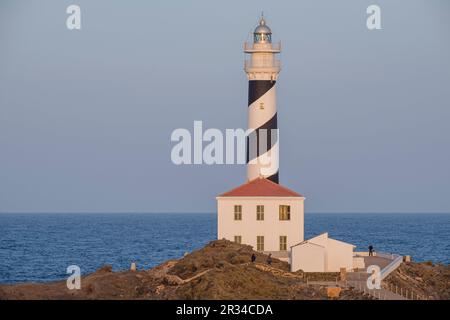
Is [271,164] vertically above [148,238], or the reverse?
[271,164]

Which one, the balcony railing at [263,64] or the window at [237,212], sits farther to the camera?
the balcony railing at [263,64]

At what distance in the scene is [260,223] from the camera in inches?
1922

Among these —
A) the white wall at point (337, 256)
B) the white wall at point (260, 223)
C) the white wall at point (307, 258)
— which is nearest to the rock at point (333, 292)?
the white wall at point (307, 258)

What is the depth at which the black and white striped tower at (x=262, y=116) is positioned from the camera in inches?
2140

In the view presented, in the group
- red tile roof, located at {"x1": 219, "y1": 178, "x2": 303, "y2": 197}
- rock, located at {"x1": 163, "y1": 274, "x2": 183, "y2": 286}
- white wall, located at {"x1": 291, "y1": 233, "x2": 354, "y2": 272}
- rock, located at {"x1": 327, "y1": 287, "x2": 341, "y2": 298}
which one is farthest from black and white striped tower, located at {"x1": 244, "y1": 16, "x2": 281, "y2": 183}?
rock, located at {"x1": 327, "y1": 287, "x2": 341, "y2": 298}

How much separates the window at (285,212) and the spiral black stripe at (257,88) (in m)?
7.47

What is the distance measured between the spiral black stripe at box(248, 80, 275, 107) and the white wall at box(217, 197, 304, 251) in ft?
24.1

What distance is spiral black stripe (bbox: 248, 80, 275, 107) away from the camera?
54.8m

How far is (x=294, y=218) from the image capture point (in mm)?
49062

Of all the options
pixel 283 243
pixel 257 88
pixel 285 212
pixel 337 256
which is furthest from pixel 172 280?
pixel 257 88

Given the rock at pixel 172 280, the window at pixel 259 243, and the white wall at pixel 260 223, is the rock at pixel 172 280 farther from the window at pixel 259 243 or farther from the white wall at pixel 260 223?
the window at pixel 259 243
